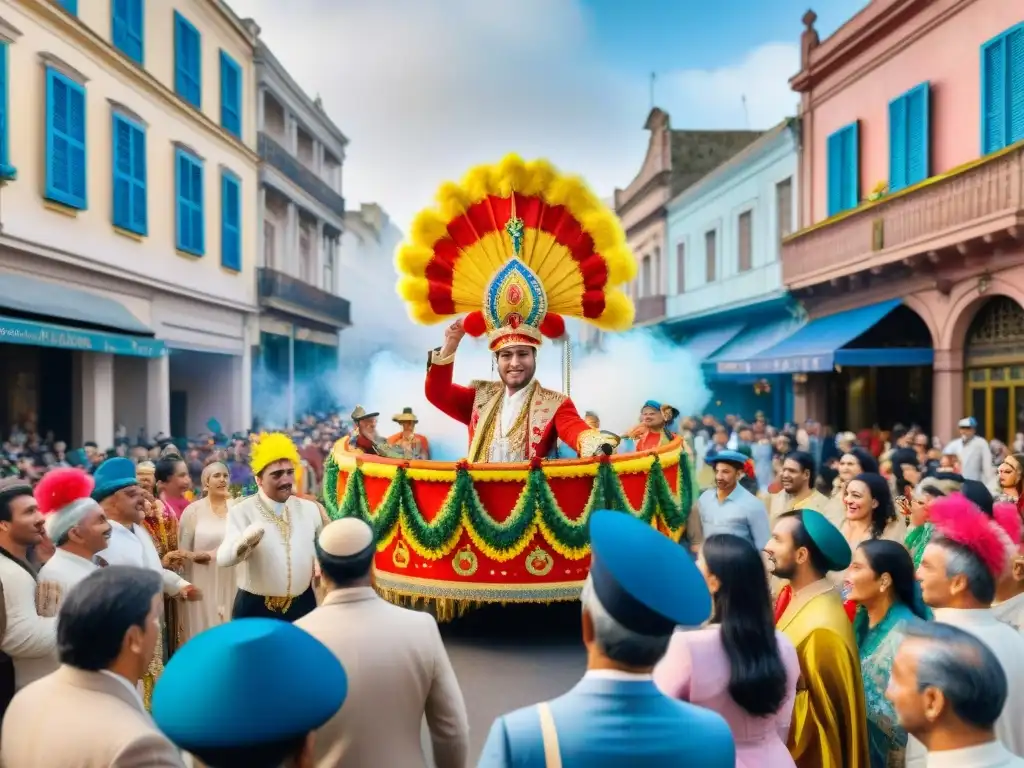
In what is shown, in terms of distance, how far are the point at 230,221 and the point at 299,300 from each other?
453 centimetres

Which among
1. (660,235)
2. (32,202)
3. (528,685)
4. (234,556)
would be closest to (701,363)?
(660,235)

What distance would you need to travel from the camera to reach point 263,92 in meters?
21.8

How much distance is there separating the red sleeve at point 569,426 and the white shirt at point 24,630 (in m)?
3.83

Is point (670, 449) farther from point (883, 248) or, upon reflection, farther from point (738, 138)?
point (738, 138)

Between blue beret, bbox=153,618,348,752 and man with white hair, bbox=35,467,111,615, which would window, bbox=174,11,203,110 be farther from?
blue beret, bbox=153,618,348,752

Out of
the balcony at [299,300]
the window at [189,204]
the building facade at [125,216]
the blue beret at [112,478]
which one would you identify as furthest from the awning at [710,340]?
the blue beret at [112,478]

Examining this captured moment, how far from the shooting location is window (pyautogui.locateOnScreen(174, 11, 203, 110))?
16.7m

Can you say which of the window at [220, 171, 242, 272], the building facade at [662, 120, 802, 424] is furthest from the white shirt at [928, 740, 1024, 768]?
the window at [220, 171, 242, 272]

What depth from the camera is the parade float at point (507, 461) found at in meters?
6.37

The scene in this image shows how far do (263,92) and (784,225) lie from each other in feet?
43.5

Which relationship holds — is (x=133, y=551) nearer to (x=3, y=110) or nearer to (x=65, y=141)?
(x=3, y=110)

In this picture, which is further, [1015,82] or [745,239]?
[745,239]

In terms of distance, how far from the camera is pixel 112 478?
15.5 ft

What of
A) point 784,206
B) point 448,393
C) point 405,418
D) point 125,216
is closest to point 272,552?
point 448,393
